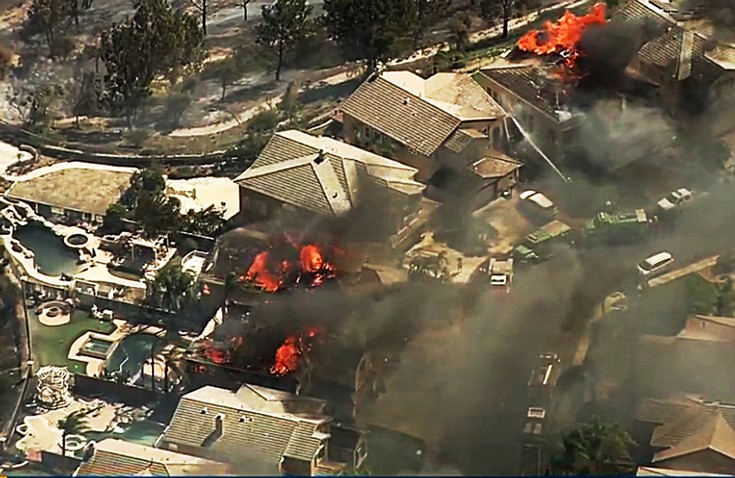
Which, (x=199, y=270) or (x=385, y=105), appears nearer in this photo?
(x=199, y=270)

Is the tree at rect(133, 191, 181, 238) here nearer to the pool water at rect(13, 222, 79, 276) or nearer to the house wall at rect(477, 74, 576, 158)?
the pool water at rect(13, 222, 79, 276)

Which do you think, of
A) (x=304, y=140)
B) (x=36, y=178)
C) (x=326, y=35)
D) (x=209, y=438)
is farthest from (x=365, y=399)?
(x=326, y=35)

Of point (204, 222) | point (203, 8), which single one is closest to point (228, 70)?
point (203, 8)

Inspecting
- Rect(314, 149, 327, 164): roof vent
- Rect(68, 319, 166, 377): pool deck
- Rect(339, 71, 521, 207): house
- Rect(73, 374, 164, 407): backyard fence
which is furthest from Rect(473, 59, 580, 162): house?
Rect(73, 374, 164, 407): backyard fence

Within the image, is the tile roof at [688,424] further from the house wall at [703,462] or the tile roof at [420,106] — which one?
the tile roof at [420,106]

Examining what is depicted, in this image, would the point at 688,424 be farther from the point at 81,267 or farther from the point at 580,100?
the point at 81,267

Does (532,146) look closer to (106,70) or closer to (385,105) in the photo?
(385,105)

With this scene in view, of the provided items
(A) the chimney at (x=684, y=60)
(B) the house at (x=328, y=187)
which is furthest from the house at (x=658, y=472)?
(A) the chimney at (x=684, y=60)

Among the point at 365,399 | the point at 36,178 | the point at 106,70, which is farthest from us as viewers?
the point at 106,70
